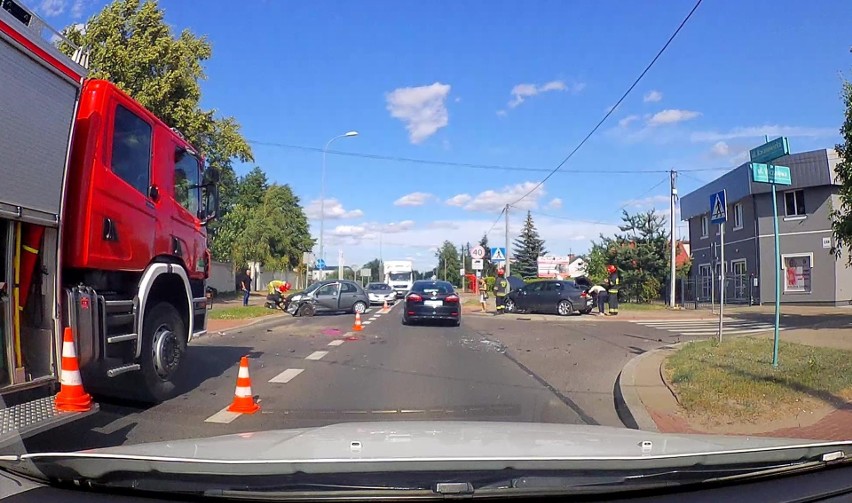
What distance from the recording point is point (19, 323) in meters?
5.63

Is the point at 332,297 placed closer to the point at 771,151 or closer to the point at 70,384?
the point at 771,151

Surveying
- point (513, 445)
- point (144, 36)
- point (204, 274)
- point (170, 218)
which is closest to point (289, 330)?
point (204, 274)

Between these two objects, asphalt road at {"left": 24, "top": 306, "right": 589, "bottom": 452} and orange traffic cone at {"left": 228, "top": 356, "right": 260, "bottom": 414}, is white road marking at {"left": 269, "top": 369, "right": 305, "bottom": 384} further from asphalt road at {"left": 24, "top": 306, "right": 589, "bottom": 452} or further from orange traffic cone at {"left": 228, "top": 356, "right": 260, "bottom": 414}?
orange traffic cone at {"left": 228, "top": 356, "right": 260, "bottom": 414}

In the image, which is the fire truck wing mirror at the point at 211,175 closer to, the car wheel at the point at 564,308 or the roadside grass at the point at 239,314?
the roadside grass at the point at 239,314

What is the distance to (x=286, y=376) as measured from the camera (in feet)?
33.8

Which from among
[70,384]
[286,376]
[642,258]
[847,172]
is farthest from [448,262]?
[70,384]

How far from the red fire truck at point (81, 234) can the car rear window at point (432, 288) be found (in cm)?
1243

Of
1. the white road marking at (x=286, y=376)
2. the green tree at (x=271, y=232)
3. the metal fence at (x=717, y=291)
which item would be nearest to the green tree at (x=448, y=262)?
the green tree at (x=271, y=232)

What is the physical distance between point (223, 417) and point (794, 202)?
30.6 metres

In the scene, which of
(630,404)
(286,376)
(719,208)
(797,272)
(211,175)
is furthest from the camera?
(797,272)

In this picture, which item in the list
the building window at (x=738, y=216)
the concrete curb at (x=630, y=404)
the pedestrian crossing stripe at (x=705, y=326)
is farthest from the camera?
the building window at (x=738, y=216)

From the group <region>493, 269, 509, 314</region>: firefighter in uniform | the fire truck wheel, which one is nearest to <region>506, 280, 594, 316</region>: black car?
<region>493, 269, 509, 314</region>: firefighter in uniform

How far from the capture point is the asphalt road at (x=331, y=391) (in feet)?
22.6

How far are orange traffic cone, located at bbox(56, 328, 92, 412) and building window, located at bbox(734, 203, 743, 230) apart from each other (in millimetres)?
34221
